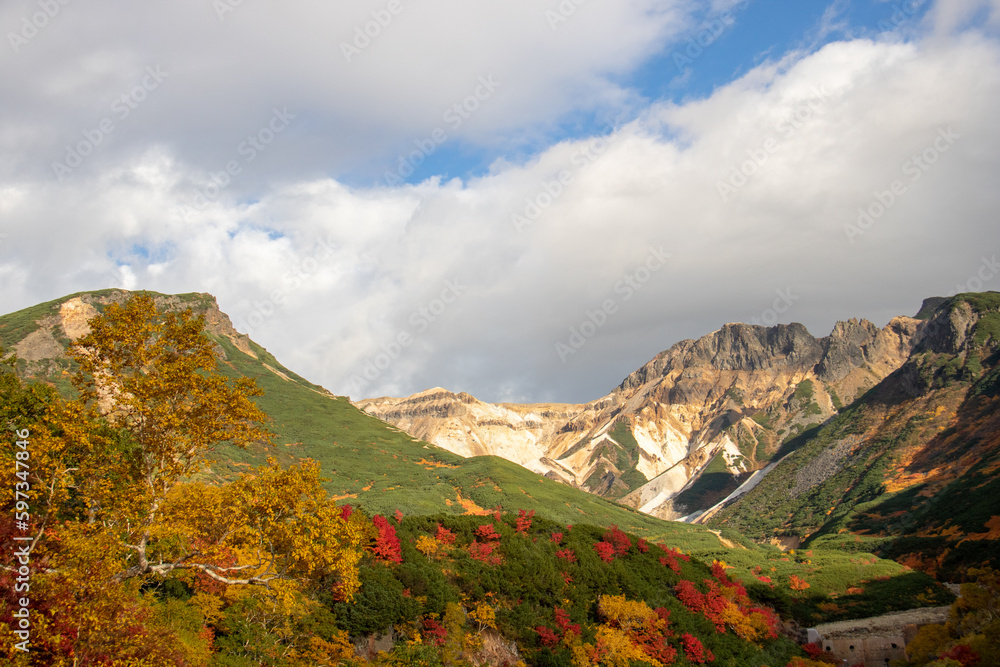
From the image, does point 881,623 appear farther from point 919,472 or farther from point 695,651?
point 919,472

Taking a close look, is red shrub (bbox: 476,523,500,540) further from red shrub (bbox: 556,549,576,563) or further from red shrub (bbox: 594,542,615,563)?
red shrub (bbox: 594,542,615,563)

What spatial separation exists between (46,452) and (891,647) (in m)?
70.9

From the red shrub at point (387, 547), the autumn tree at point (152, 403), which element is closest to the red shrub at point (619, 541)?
the red shrub at point (387, 547)

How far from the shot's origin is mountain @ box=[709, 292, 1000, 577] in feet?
312

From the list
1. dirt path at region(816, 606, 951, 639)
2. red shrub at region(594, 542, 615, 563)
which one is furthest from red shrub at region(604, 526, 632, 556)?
dirt path at region(816, 606, 951, 639)

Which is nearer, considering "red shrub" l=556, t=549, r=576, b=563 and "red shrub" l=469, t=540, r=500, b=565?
"red shrub" l=469, t=540, r=500, b=565

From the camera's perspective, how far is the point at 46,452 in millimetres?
17781

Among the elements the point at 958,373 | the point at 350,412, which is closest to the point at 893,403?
the point at 958,373

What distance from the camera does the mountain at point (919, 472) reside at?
312 feet

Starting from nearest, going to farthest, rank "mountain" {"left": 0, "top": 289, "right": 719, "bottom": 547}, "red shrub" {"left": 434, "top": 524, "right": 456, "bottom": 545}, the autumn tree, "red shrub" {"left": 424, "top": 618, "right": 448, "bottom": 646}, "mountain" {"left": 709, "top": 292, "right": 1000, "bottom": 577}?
the autumn tree
"red shrub" {"left": 424, "top": 618, "right": 448, "bottom": 646}
"red shrub" {"left": 434, "top": 524, "right": 456, "bottom": 545}
"mountain" {"left": 709, "top": 292, "right": 1000, "bottom": 577}
"mountain" {"left": 0, "top": 289, "right": 719, "bottom": 547}

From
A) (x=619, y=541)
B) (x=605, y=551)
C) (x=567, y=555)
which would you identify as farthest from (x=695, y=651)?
(x=619, y=541)

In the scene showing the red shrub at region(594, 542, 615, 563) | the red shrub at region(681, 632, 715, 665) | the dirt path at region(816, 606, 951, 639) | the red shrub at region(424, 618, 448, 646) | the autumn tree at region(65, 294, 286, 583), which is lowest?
the dirt path at region(816, 606, 951, 639)

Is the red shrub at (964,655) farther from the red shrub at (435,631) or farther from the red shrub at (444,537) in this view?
the red shrub at (444,537)

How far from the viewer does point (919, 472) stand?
5531 inches
